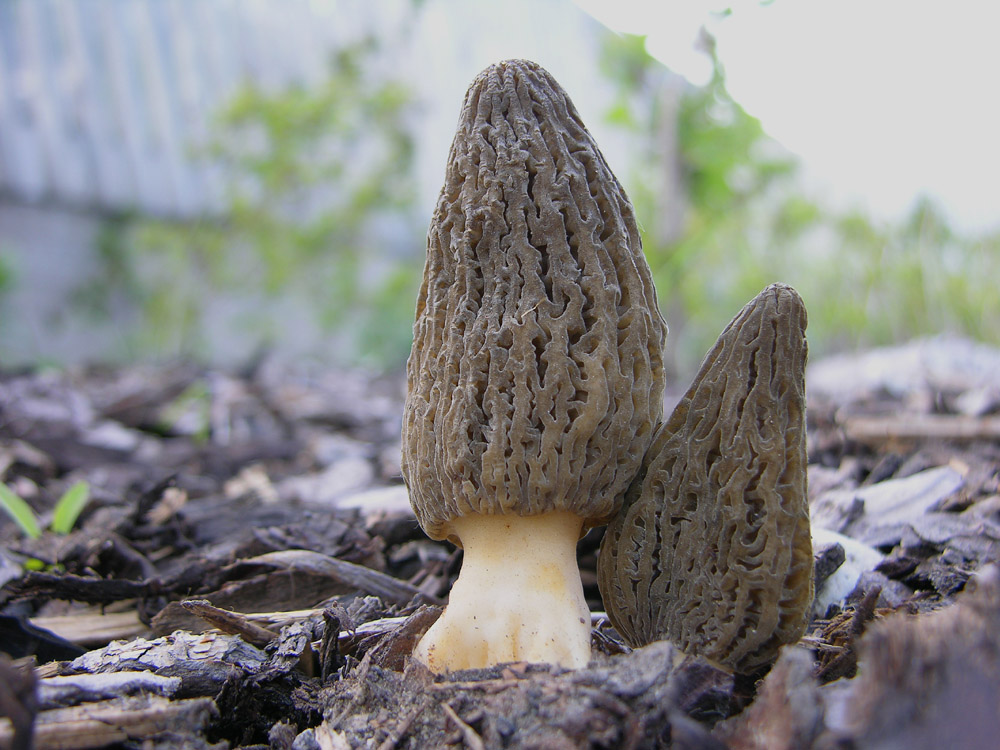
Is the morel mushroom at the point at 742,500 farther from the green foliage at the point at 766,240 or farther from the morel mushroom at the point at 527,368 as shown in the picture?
the green foliage at the point at 766,240

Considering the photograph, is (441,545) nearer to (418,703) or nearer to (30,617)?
(418,703)

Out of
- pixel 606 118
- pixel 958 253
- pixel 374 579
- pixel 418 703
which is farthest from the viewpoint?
pixel 606 118

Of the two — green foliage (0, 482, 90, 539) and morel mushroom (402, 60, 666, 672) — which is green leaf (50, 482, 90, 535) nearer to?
green foliage (0, 482, 90, 539)

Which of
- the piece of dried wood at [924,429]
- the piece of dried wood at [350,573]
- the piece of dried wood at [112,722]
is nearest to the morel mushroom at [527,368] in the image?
the piece of dried wood at [350,573]

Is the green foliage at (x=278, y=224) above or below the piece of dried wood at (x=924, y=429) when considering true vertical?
above

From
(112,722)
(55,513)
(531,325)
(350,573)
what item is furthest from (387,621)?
(55,513)

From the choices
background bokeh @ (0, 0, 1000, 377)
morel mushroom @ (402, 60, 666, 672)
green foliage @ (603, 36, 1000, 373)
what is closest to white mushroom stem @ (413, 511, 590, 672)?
morel mushroom @ (402, 60, 666, 672)

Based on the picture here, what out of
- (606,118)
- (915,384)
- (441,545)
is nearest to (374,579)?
(441,545)
